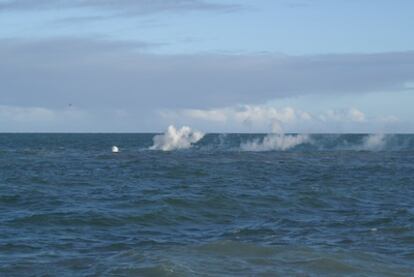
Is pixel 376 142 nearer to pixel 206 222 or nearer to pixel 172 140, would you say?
pixel 172 140

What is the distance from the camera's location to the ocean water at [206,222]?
15.7m

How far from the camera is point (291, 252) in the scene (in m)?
16.9

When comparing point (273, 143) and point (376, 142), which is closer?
point (273, 143)

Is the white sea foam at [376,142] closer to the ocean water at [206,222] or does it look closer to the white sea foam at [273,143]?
the white sea foam at [273,143]

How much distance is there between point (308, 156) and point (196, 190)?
29.3 metres

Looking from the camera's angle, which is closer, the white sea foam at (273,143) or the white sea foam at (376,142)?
the white sea foam at (273,143)

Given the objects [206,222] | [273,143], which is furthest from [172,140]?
[206,222]

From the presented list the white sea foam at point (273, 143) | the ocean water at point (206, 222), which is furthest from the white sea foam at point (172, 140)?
the ocean water at point (206, 222)

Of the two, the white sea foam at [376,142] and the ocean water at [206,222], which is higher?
the white sea foam at [376,142]

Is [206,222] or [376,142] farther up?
[376,142]

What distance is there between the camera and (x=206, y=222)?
896 inches

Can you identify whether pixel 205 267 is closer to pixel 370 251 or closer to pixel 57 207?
pixel 370 251

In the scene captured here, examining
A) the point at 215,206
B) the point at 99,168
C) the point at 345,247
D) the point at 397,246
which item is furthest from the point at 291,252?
the point at 99,168

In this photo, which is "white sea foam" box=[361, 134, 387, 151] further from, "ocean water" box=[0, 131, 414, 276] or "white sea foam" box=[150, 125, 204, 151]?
"ocean water" box=[0, 131, 414, 276]
